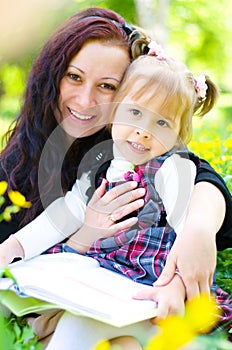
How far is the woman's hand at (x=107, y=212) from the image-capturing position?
2.14 meters

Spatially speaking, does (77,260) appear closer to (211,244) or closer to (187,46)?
(211,244)

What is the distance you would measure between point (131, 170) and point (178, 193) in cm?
26

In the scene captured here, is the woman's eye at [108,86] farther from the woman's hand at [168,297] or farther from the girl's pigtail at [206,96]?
the woman's hand at [168,297]

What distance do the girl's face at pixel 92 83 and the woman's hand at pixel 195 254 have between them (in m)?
0.68

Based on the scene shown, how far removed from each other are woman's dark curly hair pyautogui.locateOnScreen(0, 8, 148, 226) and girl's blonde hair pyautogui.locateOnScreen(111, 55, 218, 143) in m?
0.20

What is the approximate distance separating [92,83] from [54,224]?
527 millimetres

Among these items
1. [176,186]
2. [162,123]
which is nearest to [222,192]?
[176,186]

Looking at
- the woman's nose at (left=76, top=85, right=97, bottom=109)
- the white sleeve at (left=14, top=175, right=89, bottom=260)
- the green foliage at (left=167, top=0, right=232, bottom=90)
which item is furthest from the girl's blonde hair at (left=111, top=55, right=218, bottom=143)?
the green foliage at (left=167, top=0, right=232, bottom=90)

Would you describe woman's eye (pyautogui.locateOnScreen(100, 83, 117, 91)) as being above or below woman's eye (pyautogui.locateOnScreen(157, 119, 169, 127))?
above

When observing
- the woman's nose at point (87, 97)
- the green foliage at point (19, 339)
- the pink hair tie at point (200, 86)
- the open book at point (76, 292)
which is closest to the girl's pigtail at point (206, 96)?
Answer: the pink hair tie at point (200, 86)

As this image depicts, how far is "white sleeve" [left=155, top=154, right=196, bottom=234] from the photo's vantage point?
6.42 feet

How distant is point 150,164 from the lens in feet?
7.00

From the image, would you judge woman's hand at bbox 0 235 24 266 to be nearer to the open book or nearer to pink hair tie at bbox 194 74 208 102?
the open book

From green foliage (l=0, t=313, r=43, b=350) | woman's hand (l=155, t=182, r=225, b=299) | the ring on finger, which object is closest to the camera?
green foliage (l=0, t=313, r=43, b=350)
